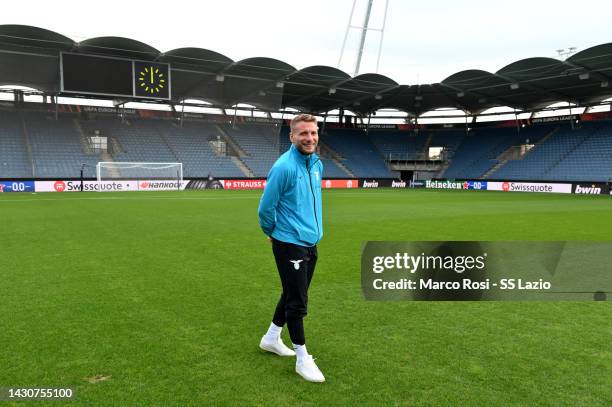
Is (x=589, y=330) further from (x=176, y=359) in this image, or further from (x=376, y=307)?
(x=176, y=359)

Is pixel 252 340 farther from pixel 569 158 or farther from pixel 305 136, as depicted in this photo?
pixel 569 158

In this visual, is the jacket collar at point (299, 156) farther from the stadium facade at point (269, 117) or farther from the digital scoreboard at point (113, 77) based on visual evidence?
the stadium facade at point (269, 117)

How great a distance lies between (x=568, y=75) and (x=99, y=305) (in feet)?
152

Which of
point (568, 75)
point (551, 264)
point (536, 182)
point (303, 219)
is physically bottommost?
point (536, 182)

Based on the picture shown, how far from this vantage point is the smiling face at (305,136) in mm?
3729

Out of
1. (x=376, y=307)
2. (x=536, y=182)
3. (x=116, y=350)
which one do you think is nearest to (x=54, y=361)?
(x=116, y=350)

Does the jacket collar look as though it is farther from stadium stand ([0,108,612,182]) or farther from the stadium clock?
stadium stand ([0,108,612,182])

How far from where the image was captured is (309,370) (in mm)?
3793

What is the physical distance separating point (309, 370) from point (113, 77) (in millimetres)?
34339

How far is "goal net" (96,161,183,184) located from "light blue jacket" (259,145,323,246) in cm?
4010

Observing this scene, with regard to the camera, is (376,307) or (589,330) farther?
(376,307)

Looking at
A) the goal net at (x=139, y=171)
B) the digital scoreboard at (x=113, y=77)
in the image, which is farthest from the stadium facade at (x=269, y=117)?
the goal net at (x=139, y=171)

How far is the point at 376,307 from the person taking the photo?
5.89 meters

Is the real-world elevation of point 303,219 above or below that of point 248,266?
above
